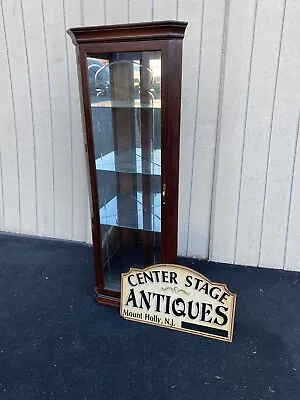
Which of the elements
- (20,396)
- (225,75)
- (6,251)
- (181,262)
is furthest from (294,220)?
(6,251)

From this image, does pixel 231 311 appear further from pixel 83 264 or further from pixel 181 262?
pixel 83 264

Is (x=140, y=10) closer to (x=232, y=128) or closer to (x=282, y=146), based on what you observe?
(x=232, y=128)

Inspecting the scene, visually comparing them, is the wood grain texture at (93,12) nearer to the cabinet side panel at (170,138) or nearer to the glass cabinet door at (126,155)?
the glass cabinet door at (126,155)

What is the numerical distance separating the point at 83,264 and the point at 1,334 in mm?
674

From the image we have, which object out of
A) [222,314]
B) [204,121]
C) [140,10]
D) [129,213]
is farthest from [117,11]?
[222,314]

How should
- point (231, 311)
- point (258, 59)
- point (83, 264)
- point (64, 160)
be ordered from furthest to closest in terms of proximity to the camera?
point (64, 160), point (83, 264), point (258, 59), point (231, 311)

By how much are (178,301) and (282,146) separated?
1.02 m

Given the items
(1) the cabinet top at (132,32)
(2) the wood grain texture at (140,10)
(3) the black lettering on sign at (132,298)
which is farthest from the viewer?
(2) the wood grain texture at (140,10)

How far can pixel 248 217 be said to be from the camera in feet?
6.94

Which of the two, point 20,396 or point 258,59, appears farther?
point 258,59

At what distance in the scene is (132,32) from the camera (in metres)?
1.36

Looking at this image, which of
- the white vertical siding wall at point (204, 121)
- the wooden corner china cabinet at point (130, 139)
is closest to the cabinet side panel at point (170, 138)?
the wooden corner china cabinet at point (130, 139)

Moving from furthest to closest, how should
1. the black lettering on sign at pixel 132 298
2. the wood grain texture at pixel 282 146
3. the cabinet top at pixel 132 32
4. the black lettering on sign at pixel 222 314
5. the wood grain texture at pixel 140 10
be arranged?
the wood grain texture at pixel 140 10 → the wood grain texture at pixel 282 146 → the black lettering on sign at pixel 132 298 → the black lettering on sign at pixel 222 314 → the cabinet top at pixel 132 32

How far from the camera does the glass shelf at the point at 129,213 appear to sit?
174 cm
